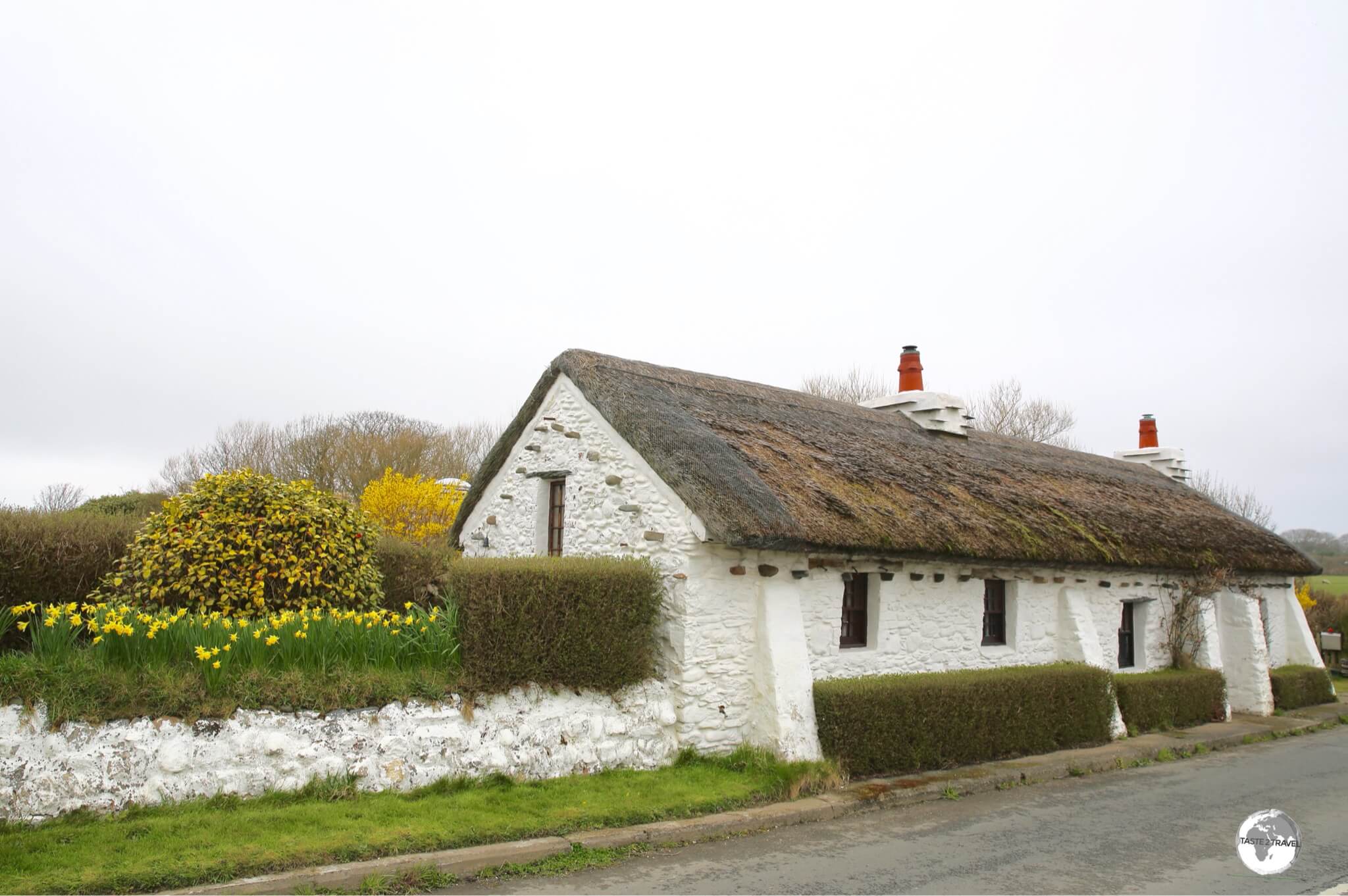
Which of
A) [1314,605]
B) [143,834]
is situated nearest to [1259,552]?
[1314,605]

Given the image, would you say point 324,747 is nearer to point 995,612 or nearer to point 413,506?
point 995,612

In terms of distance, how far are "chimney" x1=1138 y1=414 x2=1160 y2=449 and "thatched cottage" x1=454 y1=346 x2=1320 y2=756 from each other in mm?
5773

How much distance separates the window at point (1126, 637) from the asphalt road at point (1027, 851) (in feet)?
15.9

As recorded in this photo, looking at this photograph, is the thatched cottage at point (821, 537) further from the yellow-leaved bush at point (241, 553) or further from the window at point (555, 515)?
the yellow-leaved bush at point (241, 553)

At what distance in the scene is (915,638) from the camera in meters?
11.8

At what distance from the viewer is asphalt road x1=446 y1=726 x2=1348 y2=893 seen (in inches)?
266

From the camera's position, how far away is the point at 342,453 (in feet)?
114

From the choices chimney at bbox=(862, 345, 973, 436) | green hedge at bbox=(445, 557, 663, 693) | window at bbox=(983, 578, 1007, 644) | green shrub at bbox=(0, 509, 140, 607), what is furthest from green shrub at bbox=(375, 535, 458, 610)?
chimney at bbox=(862, 345, 973, 436)

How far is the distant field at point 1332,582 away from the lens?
36031 millimetres

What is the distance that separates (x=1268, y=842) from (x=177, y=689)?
31.1ft

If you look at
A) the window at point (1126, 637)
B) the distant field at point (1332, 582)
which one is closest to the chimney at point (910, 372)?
the window at point (1126, 637)

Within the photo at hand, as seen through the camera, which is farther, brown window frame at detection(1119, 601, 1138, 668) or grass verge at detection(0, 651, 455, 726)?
brown window frame at detection(1119, 601, 1138, 668)

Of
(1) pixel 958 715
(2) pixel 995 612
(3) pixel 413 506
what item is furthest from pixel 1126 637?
(3) pixel 413 506

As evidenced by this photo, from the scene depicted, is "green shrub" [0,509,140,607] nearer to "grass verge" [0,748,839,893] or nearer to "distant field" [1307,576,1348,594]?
"grass verge" [0,748,839,893]
